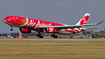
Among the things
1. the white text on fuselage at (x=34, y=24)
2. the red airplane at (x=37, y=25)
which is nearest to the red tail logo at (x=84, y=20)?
the red airplane at (x=37, y=25)

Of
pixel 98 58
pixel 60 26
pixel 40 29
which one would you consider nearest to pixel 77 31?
pixel 60 26

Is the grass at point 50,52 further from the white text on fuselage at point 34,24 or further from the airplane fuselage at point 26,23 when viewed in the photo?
the white text on fuselage at point 34,24

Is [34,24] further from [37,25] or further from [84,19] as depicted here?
[84,19]

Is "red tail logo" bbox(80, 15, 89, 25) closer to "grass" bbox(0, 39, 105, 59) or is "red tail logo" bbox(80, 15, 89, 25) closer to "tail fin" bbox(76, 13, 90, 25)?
"tail fin" bbox(76, 13, 90, 25)

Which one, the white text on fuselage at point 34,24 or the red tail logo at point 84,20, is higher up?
the red tail logo at point 84,20

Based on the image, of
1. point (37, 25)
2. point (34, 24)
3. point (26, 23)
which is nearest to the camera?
point (26, 23)

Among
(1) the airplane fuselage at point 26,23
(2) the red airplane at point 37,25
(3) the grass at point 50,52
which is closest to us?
(3) the grass at point 50,52

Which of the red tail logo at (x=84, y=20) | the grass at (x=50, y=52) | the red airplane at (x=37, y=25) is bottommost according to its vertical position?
the grass at (x=50, y=52)

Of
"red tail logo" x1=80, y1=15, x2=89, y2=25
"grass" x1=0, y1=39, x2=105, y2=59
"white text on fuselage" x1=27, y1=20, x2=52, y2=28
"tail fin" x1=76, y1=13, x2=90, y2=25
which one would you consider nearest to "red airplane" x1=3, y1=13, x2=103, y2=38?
"white text on fuselage" x1=27, y1=20, x2=52, y2=28

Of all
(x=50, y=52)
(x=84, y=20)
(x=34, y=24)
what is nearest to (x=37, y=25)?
(x=34, y=24)

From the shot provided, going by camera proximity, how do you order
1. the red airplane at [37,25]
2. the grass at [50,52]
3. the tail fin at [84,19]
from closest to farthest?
the grass at [50,52]
the red airplane at [37,25]
the tail fin at [84,19]

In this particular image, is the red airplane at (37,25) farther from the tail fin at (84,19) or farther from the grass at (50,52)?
the grass at (50,52)

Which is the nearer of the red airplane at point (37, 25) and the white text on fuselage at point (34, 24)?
the red airplane at point (37, 25)

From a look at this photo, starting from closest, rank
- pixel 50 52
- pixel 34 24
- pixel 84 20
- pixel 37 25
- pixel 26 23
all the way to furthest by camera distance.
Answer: pixel 50 52, pixel 26 23, pixel 34 24, pixel 37 25, pixel 84 20
